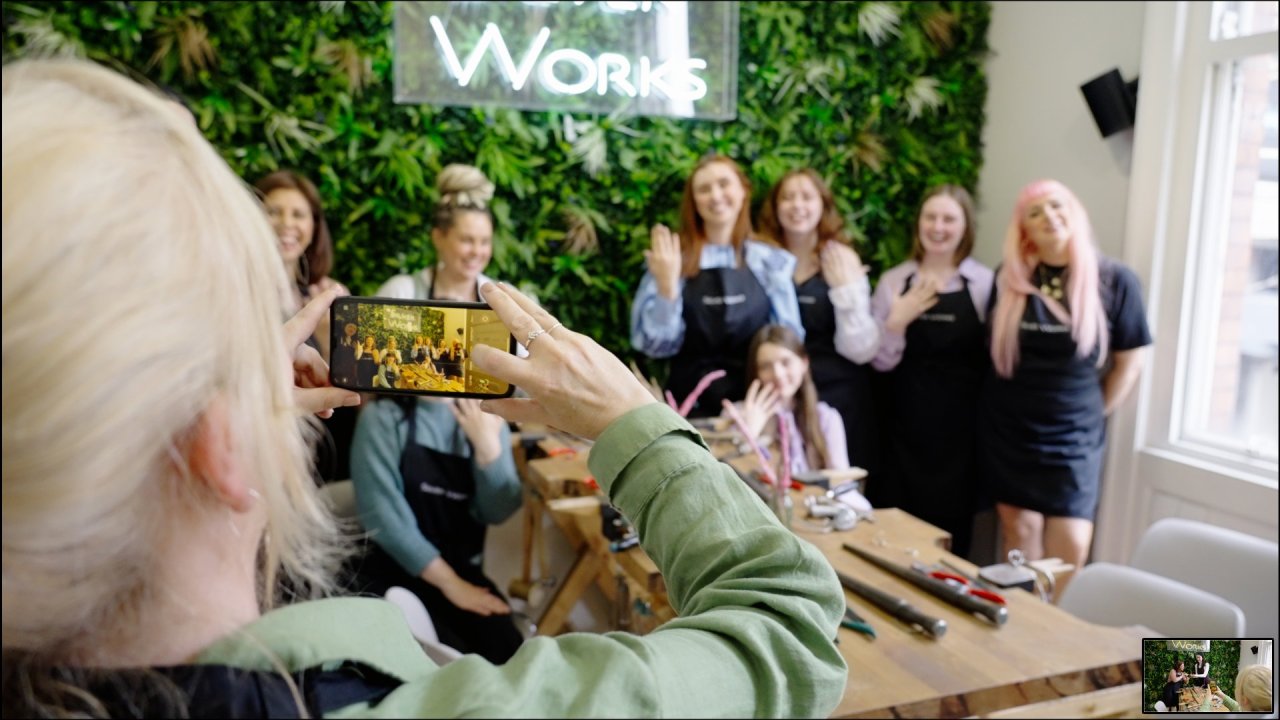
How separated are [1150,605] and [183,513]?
2090mm

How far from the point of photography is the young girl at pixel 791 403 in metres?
3.17

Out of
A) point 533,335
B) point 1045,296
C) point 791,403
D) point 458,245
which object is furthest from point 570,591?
point 533,335

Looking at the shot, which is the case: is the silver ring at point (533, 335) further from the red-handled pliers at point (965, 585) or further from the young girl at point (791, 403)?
the young girl at point (791, 403)

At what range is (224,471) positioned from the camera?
0.56 metres

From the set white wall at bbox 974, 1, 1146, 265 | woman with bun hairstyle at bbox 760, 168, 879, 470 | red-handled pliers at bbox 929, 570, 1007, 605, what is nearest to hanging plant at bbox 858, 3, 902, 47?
white wall at bbox 974, 1, 1146, 265

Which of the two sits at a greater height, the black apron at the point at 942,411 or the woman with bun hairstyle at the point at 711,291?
the woman with bun hairstyle at the point at 711,291

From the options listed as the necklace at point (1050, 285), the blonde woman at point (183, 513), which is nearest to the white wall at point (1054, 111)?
the necklace at point (1050, 285)

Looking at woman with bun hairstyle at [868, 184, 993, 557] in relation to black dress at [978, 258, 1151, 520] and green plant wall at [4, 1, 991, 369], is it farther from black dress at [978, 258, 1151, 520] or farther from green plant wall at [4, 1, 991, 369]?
green plant wall at [4, 1, 991, 369]

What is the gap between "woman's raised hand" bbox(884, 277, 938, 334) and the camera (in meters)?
3.85

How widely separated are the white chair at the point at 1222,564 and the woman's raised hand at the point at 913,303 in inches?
61.4

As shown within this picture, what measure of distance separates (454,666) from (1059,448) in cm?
320

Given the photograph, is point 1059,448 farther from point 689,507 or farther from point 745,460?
point 689,507

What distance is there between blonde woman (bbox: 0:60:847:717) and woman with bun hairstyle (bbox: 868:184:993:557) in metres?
3.33

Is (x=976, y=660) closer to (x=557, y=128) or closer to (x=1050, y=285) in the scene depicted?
(x=1050, y=285)
